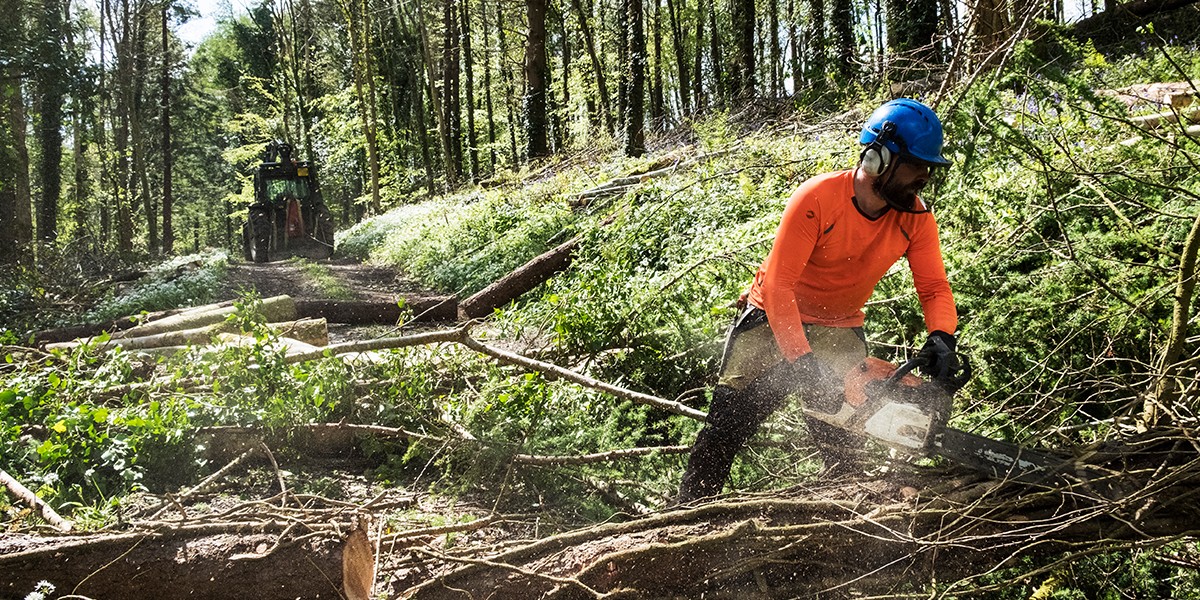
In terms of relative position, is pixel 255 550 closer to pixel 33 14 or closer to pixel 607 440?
pixel 607 440

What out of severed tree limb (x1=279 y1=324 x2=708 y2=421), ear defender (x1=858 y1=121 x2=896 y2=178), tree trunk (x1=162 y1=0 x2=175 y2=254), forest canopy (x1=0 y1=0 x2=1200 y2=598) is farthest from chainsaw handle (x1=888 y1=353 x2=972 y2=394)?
tree trunk (x1=162 y1=0 x2=175 y2=254)

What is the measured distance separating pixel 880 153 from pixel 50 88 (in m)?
19.1

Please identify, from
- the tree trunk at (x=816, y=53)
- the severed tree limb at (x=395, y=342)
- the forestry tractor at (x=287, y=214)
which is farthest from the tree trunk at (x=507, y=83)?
the severed tree limb at (x=395, y=342)

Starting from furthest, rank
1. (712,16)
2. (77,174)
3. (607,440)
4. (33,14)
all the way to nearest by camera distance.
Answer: (77,174), (712,16), (33,14), (607,440)

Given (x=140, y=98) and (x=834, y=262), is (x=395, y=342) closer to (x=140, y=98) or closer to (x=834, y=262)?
(x=834, y=262)

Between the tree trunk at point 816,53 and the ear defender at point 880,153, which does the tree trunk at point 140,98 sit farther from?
the ear defender at point 880,153

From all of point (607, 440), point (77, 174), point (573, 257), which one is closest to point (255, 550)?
point (607, 440)

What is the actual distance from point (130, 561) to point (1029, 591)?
4.14 metres

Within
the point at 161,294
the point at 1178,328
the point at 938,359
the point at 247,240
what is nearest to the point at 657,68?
the point at 247,240

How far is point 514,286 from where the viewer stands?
891 cm

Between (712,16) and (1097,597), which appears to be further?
(712,16)

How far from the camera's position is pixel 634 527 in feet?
9.91

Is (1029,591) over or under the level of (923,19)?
under

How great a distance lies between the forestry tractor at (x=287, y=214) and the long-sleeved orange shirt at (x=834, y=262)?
1627cm
